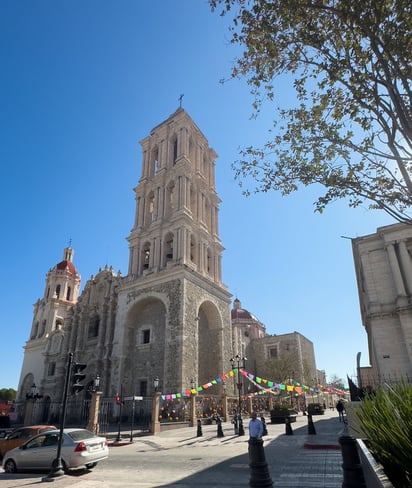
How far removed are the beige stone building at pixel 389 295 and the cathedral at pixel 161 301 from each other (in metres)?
13.3

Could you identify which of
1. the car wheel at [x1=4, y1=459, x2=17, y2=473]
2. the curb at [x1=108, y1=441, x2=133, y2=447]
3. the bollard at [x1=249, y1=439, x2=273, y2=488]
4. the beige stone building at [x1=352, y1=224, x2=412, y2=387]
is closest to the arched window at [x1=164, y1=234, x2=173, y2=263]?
the beige stone building at [x1=352, y1=224, x2=412, y2=387]

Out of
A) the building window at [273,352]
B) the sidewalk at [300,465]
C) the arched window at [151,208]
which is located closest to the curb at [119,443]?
the sidewalk at [300,465]

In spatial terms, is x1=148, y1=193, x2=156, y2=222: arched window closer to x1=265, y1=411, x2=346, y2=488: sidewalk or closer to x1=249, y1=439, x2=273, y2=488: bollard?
x1=265, y1=411, x2=346, y2=488: sidewalk

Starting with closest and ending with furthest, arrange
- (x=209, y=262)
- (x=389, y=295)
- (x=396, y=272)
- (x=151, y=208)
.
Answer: (x=396, y=272) → (x=389, y=295) → (x=209, y=262) → (x=151, y=208)

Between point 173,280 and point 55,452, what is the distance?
17.8 metres

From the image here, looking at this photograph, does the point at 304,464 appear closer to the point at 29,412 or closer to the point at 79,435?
the point at 79,435

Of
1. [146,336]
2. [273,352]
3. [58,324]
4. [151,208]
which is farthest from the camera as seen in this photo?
[273,352]

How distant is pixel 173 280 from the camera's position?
26.7 metres

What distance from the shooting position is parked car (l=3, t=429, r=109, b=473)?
8.90 m

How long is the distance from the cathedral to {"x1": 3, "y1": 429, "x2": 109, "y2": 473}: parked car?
13763 mm

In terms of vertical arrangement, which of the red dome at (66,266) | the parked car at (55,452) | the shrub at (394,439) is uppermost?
the red dome at (66,266)

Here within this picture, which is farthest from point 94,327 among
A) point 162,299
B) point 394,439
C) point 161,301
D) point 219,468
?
point 394,439

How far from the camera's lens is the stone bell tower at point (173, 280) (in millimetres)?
25344

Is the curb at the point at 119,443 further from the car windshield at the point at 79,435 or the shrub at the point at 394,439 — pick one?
the shrub at the point at 394,439
